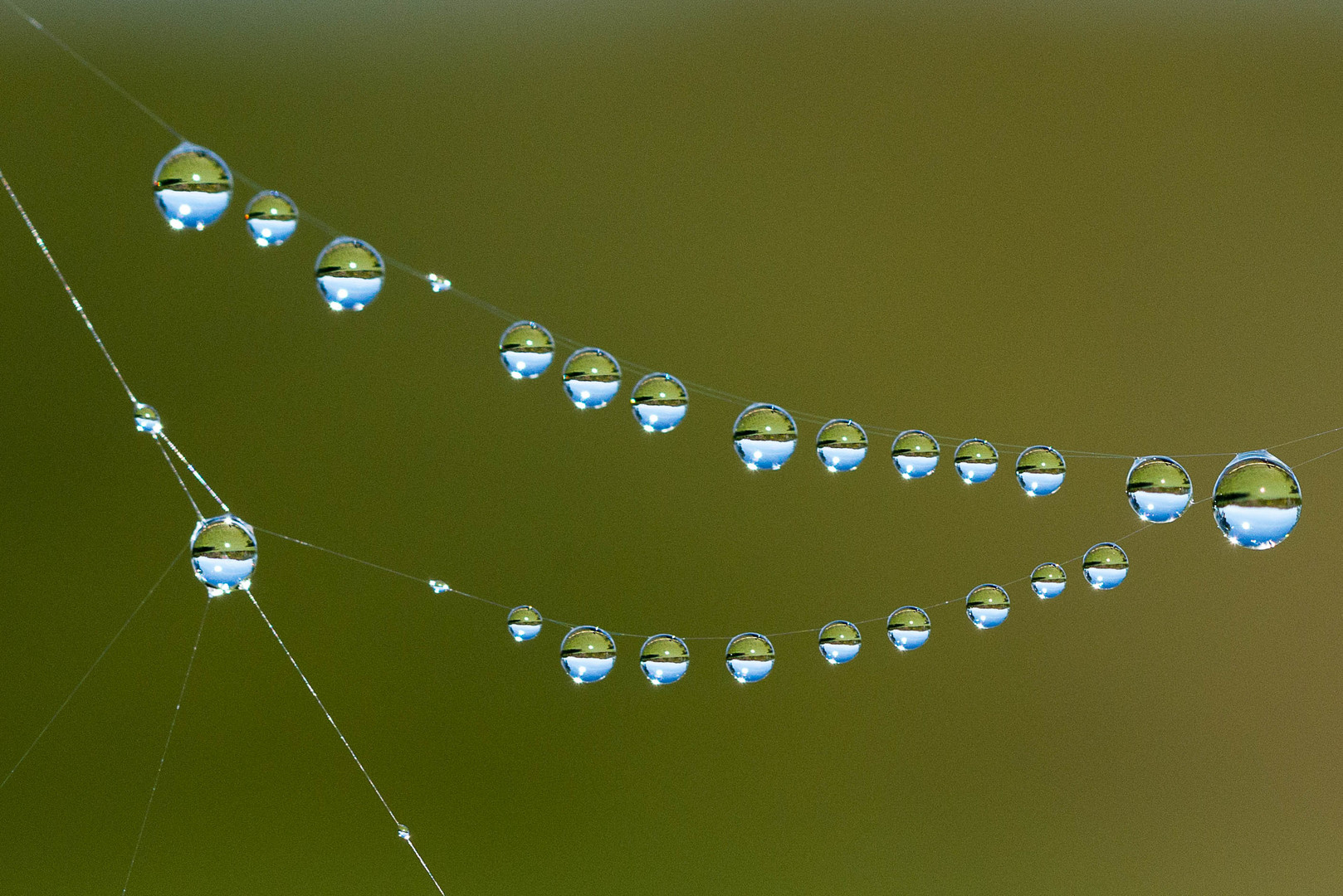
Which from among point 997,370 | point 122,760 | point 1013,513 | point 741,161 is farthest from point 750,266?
point 122,760

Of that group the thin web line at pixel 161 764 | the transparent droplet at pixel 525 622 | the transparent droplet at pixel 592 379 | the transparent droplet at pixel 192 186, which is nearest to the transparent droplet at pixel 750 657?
the transparent droplet at pixel 525 622

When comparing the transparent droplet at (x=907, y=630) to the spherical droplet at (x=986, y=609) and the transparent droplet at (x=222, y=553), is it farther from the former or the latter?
the transparent droplet at (x=222, y=553)

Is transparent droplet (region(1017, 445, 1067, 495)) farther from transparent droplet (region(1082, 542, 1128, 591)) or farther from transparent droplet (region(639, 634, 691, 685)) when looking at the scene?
transparent droplet (region(639, 634, 691, 685))

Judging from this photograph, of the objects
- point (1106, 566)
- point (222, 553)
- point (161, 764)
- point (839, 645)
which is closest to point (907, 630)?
point (839, 645)

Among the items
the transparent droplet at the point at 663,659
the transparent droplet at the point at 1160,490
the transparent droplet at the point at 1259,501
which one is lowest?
the transparent droplet at the point at 663,659

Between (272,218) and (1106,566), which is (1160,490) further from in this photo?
(272,218)

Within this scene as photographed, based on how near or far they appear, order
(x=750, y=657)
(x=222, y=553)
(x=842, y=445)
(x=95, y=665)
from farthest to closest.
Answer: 1. (x=95, y=665)
2. (x=750, y=657)
3. (x=842, y=445)
4. (x=222, y=553)
